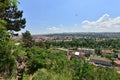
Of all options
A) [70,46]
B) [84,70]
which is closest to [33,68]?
[84,70]

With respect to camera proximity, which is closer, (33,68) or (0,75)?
(0,75)

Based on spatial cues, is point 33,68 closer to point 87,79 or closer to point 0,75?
point 87,79

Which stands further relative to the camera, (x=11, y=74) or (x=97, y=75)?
(x=97, y=75)

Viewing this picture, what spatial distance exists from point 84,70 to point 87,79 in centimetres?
107

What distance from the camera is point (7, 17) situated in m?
23.8

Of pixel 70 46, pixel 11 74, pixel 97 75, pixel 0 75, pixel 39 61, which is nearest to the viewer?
pixel 0 75

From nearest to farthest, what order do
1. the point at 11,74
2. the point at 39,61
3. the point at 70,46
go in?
the point at 11,74 < the point at 39,61 < the point at 70,46

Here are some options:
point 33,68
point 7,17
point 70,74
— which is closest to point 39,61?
point 33,68

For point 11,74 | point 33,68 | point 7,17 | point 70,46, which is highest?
point 7,17

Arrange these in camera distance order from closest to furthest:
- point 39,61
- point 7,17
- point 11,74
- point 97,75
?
point 11,74 < point 7,17 < point 39,61 < point 97,75

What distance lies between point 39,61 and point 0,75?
12.4 m

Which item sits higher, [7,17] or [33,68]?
[7,17]

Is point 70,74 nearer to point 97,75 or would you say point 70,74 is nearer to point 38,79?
point 97,75

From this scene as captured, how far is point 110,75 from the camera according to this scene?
104 feet
